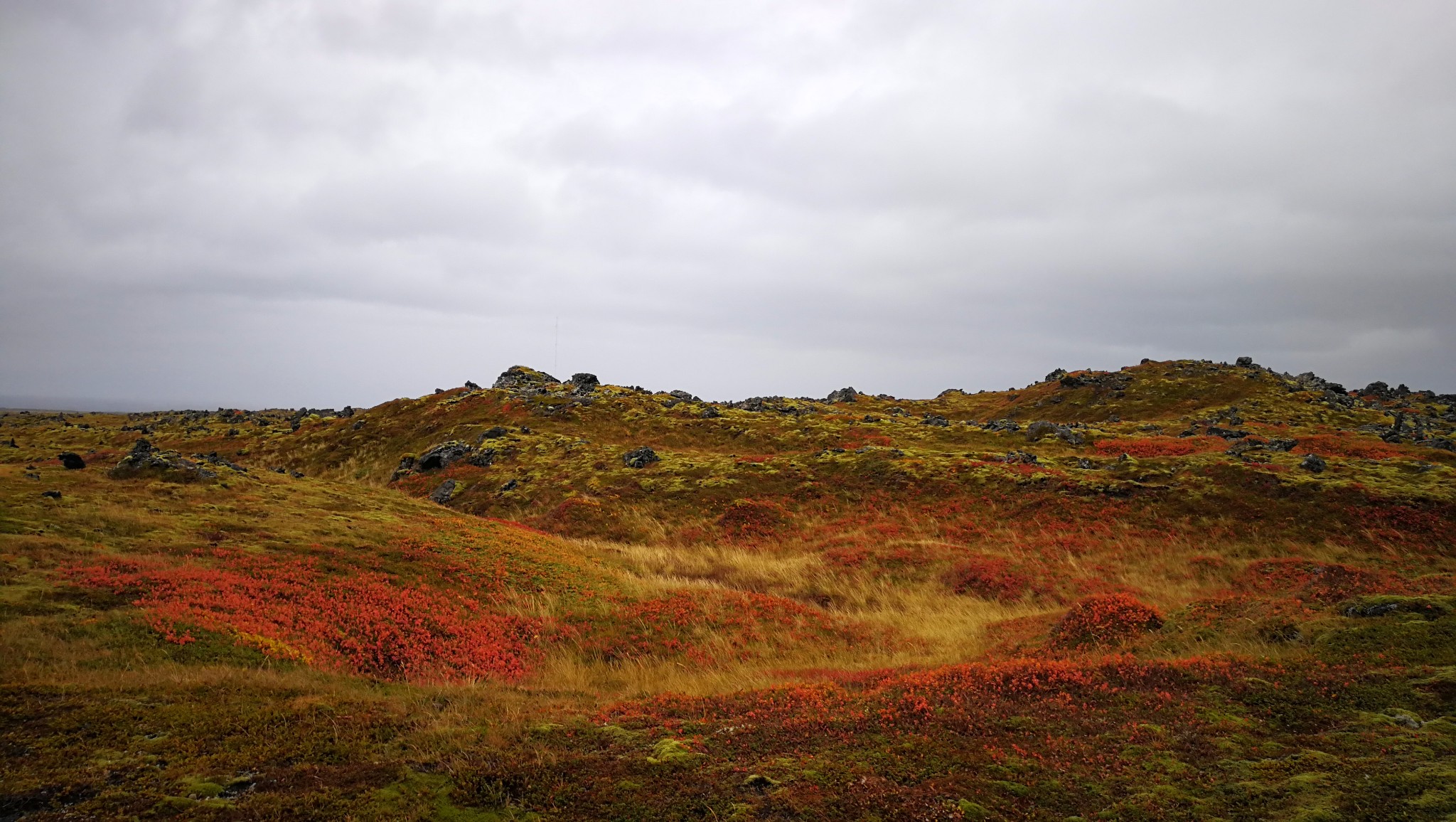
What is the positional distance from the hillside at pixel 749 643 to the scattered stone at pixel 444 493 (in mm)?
4849

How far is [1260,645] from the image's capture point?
15.3 metres

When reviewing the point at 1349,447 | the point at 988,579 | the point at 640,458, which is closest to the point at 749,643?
the point at 988,579

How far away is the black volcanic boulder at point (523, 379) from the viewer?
90.7m

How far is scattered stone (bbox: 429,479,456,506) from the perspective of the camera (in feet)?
179

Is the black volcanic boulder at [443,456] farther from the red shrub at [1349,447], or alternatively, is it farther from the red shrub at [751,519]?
the red shrub at [1349,447]

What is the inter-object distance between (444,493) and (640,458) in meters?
17.7

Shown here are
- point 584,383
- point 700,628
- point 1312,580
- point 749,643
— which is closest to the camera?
point 1312,580

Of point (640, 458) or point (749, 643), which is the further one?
point (640, 458)

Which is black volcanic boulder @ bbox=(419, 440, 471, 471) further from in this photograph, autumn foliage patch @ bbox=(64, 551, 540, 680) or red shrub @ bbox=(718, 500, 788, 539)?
autumn foliage patch @ bbox=(64, 551, 540, 680)

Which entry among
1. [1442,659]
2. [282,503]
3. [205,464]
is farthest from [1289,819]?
[205,464]

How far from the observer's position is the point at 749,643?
22.4m

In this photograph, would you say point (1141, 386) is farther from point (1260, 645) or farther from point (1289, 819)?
point (1289, 819)

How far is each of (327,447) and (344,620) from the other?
213 ft

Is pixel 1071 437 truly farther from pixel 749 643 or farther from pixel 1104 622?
pixel 749 643
